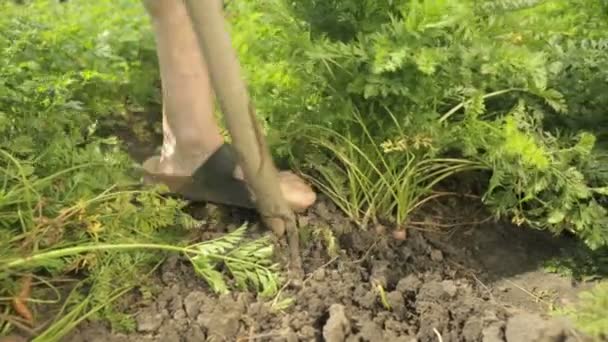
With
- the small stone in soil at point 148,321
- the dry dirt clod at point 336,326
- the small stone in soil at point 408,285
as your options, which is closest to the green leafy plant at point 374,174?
the small stone in soil at point 408,285

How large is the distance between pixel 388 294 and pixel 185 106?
618mm

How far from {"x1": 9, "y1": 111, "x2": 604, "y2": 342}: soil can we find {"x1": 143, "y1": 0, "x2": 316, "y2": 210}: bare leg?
9cm

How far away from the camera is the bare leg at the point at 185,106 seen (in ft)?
5.08

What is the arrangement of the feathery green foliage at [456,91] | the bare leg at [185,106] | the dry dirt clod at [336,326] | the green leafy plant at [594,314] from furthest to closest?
the bare leg at [185,106]
the feathery green foliage at [456,91]
the dry dirt clod at [336,326]
the green leafy plant at [594,314]

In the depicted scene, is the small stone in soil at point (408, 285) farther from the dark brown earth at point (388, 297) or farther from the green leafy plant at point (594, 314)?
the green leafy plant at point (594, 314)

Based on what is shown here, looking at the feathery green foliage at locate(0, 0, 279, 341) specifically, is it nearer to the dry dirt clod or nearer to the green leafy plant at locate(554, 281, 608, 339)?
the dry dirt clod

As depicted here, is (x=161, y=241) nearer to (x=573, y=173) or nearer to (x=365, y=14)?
(x=365, y=14)

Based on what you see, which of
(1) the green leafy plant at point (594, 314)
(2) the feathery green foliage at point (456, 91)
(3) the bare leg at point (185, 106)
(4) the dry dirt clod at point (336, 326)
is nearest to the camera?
(1) the green leafy plant at point (594, 314)

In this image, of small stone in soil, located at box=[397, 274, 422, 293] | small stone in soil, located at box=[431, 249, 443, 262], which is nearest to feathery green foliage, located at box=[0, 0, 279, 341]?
small stone in soil, located at box=[397, 274, 422, 293]

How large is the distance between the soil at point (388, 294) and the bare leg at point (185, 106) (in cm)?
9

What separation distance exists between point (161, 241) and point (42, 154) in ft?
1.01

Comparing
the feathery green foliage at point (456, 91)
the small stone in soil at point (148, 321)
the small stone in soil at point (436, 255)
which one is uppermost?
the feathery green foliage at point (456, 91)

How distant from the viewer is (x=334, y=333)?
49.9 inches

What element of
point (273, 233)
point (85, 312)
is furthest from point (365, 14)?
point (85, 312)
